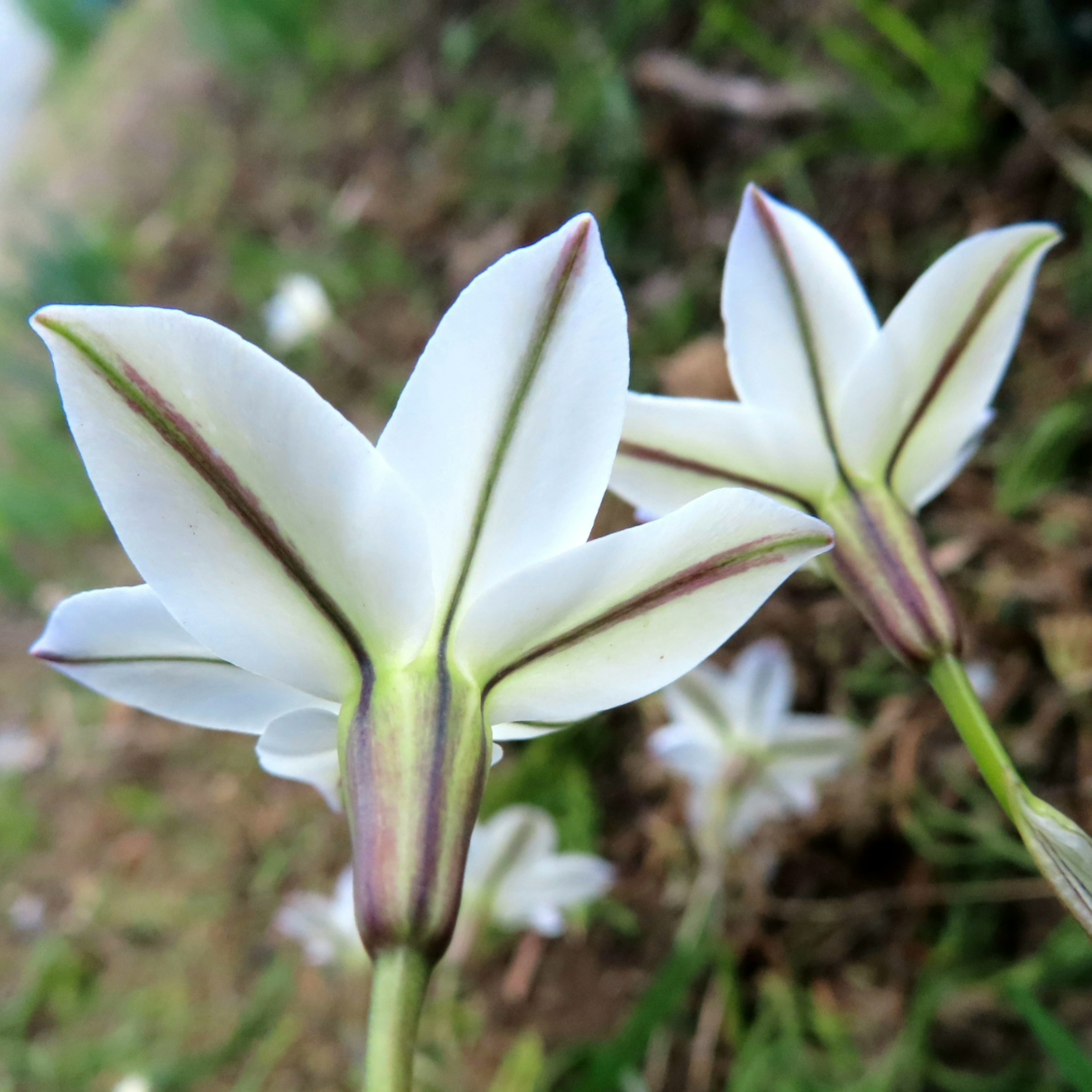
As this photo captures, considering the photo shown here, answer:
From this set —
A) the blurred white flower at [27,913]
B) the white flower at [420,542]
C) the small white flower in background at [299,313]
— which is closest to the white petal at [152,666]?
the white flower at [420,542]

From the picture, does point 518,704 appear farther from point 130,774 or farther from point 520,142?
point 130,774

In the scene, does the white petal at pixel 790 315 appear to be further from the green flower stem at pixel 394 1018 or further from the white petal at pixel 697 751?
the white petal at pixel 697 751

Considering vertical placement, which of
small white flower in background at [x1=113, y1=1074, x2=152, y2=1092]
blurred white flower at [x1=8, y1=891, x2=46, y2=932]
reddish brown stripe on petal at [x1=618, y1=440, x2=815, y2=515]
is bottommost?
small white flower in background at [x1=113, y1=1074, x2=152, y2=1092]

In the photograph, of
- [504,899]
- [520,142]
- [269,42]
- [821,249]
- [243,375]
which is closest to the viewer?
[243,375]

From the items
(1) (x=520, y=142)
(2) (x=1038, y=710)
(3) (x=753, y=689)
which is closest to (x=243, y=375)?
(3) (x=753, y=689)

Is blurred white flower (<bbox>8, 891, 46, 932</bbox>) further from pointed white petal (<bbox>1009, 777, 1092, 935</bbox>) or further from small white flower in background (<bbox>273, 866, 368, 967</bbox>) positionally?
pointed white petal (<bbox>1009, 777, 1092, 935</bbox>)

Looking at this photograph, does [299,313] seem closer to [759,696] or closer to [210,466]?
[759,696]

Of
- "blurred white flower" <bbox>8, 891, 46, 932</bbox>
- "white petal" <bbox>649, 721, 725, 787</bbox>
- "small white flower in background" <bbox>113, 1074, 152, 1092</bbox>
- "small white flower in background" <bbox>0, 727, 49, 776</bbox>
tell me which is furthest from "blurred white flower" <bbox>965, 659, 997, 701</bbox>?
"small white flower in background" <bbox>0, 727, 49, 776</bbox>
